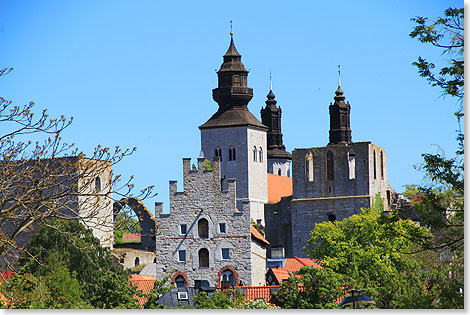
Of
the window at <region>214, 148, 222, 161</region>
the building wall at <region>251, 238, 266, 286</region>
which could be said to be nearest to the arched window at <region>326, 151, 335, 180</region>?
the window at <region>214, 148, 222, 161</region>

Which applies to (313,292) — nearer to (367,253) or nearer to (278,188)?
(367,253)

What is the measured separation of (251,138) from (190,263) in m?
41.3

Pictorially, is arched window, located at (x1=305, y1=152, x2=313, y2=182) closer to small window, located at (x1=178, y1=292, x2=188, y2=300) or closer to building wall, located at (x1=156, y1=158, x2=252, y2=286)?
building wall, located at (x1=156, y1=158, x2=252, y2=286)

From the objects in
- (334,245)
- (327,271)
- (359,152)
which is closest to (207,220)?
(334,245)

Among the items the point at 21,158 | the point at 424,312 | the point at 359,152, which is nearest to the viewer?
the point at 424,312

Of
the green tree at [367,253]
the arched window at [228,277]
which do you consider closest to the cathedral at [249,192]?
the arched window at [228,277]

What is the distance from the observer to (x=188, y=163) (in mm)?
60281

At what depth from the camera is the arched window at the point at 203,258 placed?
59.5 meters

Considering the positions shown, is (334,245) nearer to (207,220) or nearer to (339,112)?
(207,220)

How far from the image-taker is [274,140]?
121 meters

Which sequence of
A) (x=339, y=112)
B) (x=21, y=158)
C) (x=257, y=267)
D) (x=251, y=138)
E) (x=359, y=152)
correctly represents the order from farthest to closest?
(x=339, y=112), (x=251, y=138), (x=359, y=152), (x=257, y=267), (x=21, y=158)

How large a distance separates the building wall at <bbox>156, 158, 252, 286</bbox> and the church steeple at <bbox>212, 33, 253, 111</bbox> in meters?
38.3

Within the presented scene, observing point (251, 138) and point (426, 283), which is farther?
point (251, 138)

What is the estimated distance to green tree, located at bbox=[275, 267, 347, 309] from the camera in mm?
40656
